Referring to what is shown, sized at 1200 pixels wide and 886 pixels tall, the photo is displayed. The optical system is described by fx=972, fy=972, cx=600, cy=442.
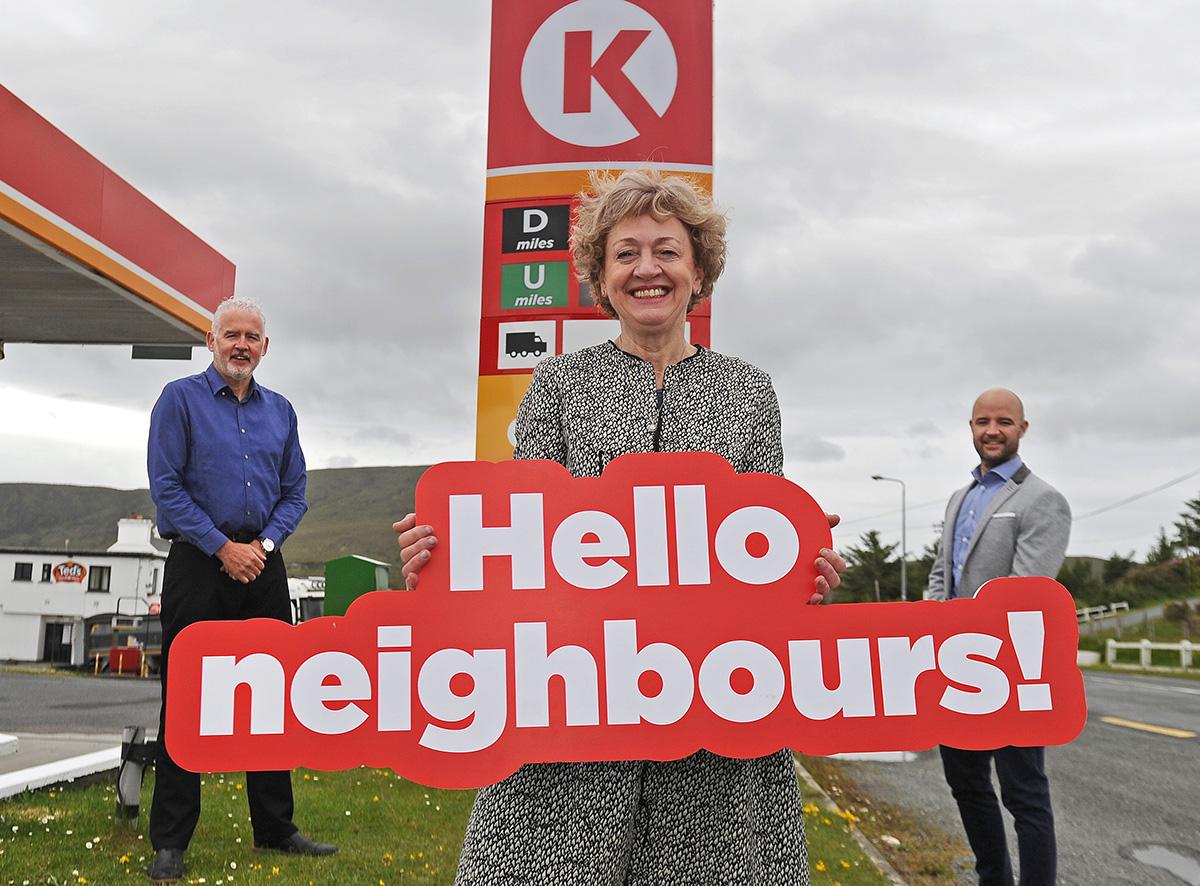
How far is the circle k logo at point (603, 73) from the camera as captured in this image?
4328 millimetres

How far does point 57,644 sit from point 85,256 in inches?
2223

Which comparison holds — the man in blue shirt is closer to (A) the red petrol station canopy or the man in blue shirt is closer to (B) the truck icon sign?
(B) the truck icon sign

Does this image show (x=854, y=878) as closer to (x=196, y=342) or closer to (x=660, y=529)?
(x=660, y=529)

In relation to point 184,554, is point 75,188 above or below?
above

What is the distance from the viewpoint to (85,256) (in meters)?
5.59

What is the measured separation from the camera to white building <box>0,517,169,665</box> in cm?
5141

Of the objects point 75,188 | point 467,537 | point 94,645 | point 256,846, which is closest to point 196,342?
point 75,188

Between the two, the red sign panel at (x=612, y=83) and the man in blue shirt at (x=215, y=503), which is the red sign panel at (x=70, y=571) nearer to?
the man in blue shirt at (x=215, y=503)

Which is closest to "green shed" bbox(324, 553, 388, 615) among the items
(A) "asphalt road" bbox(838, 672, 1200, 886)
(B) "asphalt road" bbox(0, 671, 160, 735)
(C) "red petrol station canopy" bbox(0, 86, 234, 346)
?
(C) "red petrol station canopy" bbox(0, 86, 234, 346)

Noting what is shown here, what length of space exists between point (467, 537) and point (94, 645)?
44.3 metres

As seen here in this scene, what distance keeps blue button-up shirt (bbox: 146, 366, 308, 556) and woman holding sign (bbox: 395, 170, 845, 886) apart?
74.2 inches

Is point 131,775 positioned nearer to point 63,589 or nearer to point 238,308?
point 238,308

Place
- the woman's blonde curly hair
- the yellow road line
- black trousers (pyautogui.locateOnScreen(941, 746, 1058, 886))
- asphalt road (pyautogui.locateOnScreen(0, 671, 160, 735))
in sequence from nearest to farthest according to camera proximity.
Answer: the woman's blonde curly hair, black trousers (pyautogui.locateOnScreen(941, 746, 1058, 886)), the yellow road line, asphalt road (pyautogui.locateOnScreen(0, 671, 160, 735))

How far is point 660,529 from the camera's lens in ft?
6.29
